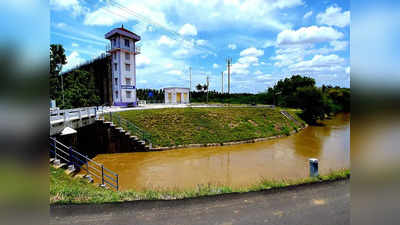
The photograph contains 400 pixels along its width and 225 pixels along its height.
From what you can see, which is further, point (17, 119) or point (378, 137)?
point (378, 137)

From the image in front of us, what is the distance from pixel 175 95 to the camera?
104 feet

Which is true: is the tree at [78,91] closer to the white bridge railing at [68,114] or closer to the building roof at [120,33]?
the building roof at [120,33]

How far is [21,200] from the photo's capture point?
98cm

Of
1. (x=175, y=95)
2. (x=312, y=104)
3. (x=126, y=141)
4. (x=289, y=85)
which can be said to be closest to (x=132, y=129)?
(x=126, y=141)

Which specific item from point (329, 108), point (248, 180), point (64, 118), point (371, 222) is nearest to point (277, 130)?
point (248, 180)

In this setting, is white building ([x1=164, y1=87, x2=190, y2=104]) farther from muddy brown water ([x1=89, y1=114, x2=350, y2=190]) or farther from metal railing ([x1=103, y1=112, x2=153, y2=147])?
muddy brown water ([x1=89, y1=114, x2=350, y2=190])

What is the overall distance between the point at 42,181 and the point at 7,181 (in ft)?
0.58

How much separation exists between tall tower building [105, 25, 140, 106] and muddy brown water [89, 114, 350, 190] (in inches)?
577

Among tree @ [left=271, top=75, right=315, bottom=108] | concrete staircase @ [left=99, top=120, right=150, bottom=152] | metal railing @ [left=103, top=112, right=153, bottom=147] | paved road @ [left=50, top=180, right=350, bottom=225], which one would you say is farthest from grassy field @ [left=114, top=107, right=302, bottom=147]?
tree @ [left=271, top=75, right=315, bottom=108]

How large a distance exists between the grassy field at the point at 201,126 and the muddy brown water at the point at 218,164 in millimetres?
1291

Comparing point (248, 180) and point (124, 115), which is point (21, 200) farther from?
point (124, 115)

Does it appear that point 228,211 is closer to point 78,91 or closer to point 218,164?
point 218,164

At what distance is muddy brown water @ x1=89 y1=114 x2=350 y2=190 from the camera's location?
25.3 ft

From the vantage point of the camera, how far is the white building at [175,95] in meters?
31.5
